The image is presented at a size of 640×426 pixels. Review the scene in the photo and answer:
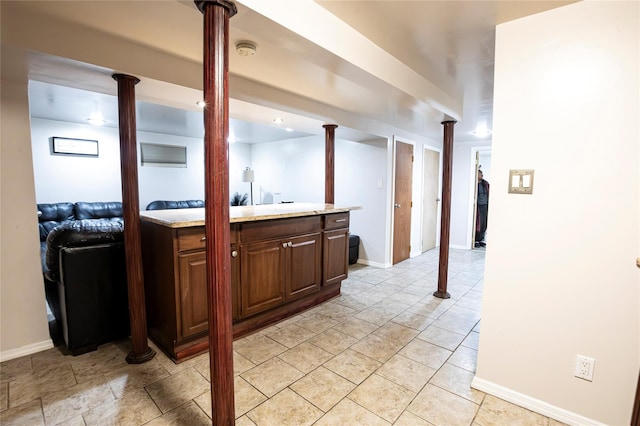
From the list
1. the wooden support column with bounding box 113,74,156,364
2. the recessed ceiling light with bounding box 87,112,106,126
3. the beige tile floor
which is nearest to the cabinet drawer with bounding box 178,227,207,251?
the wooden support column with bounding box 113,74,156,364

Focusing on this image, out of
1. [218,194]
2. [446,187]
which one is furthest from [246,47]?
[446,187]

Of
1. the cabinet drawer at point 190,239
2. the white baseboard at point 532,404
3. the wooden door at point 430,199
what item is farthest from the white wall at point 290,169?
the white baseboard at point 532,404

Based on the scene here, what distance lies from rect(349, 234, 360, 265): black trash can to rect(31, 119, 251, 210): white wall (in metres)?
3.51

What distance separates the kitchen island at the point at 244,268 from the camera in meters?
2.03

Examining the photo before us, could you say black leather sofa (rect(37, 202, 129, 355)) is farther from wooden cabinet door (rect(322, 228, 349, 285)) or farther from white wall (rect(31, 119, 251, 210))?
white wall (rect(31, 119, 251, 210))

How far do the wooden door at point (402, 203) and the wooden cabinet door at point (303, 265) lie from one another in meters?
1.99

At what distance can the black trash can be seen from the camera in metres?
4.64

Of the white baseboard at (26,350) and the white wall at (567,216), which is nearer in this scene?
the white wall at (567,216)

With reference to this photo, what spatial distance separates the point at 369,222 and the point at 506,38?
10.4ft

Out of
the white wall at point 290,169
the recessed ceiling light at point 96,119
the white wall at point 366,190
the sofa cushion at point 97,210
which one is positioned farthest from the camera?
the white wall at point 290,169

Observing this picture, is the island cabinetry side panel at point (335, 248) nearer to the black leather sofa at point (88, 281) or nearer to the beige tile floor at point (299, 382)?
the beige tile floor at point (299, 382)

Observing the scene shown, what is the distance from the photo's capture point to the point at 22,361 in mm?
2045

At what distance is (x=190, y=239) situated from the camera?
2029 millimetres

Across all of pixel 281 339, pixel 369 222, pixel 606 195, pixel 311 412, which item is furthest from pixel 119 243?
pixel 369 222
